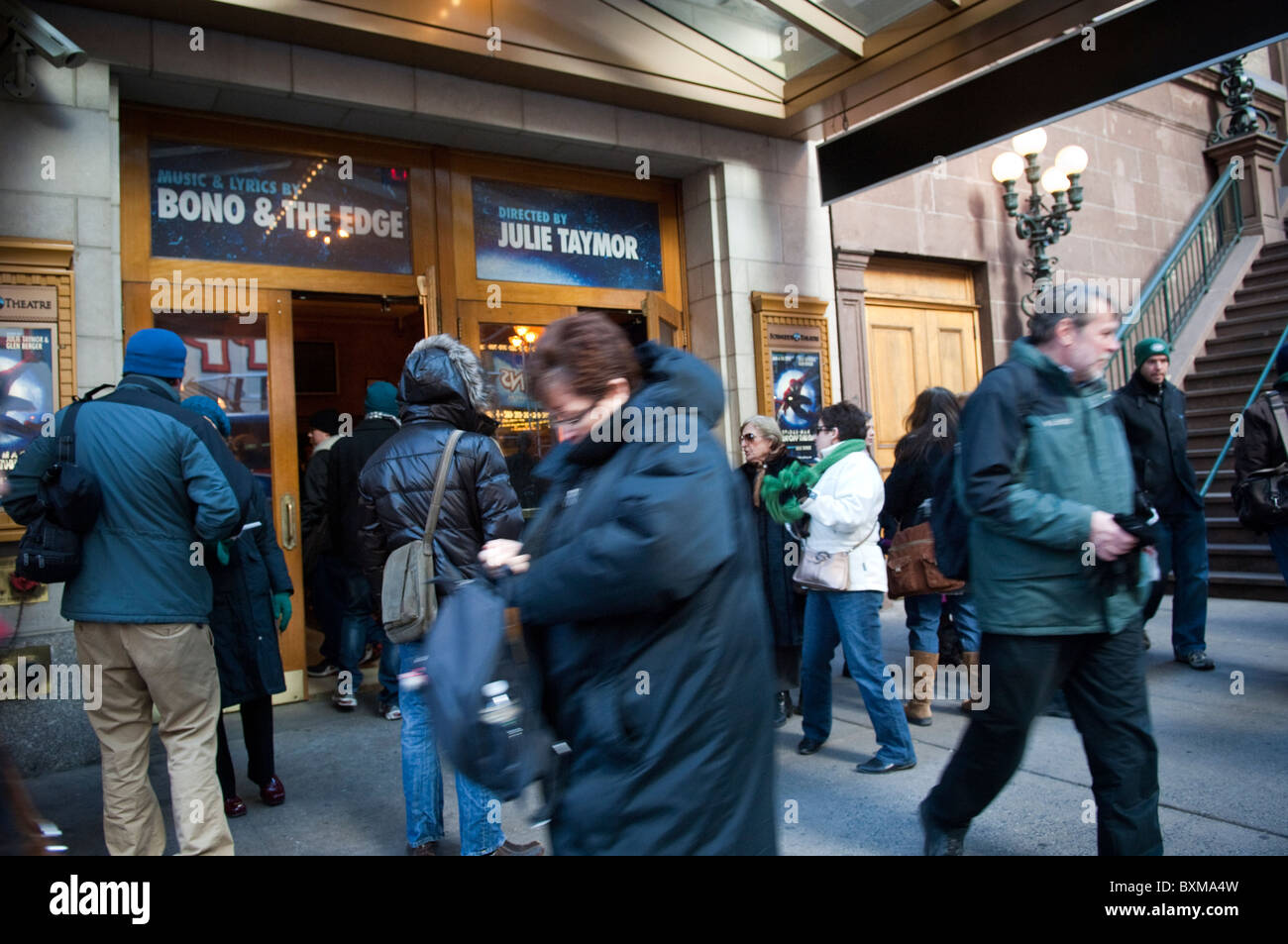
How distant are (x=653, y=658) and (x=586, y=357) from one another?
641 millimetres

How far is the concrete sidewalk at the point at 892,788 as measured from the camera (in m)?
3.63

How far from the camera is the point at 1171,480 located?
5910 mm

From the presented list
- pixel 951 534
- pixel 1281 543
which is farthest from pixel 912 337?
pixel 951 534

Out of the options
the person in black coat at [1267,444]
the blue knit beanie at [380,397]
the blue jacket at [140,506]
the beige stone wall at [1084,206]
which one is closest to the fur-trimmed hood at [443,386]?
the blue jacket at [140,506]

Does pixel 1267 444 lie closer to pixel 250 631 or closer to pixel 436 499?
pixel 436 499

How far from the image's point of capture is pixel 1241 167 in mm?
12719

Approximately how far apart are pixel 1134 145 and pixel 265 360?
1097 cm

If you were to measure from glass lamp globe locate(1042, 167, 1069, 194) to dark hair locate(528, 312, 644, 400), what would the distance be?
9.21 meters

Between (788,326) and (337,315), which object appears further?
(337,315)

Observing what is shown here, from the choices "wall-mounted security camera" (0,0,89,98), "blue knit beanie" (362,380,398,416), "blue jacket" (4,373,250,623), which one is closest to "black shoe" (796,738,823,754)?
"blue jacket" (4,373,250,623)

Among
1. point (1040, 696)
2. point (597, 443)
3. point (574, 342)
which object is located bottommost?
point (1040, 696)
